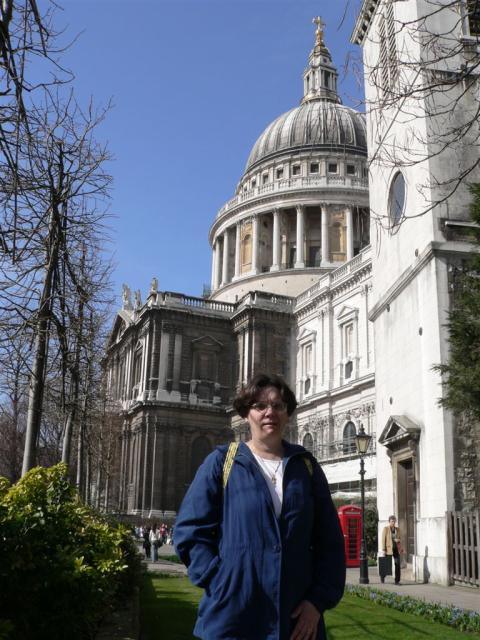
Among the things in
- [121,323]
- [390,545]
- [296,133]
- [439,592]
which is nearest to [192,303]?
[121,323]

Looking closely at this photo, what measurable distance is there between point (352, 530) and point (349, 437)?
18.6 m

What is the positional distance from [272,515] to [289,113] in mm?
75886

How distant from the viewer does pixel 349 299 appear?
1795 inches

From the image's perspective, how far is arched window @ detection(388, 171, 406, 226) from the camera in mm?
20266

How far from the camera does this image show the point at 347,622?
31.1 ft

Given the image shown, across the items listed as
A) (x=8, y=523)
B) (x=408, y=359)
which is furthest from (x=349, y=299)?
(x=8, y=523)

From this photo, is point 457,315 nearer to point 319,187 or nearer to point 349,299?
point 349,299

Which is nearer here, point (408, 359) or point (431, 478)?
point (431, 478)

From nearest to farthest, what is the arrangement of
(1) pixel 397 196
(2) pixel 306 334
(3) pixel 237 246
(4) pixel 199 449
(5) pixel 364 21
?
(1) pixel 397 196 < (5) pixel 364 21 < (2) pixel 306 334 < (4) pixel 199 449 < (3) pixel 237 246

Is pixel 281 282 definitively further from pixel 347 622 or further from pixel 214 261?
pixel 347 622

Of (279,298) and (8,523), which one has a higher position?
(279,298)

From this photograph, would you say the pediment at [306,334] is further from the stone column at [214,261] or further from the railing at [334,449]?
the stone column at [214,261]

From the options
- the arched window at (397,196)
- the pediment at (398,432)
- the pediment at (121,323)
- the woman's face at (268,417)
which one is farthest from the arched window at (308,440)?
the woman's face at (268,417)

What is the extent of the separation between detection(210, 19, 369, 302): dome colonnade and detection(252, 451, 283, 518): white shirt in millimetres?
55155
